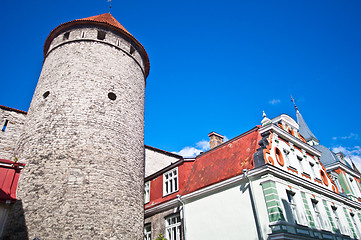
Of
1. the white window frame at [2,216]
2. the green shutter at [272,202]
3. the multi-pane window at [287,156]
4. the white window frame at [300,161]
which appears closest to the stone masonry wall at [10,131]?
the white window frame at [2,216]

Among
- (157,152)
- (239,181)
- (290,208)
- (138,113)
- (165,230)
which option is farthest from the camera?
A: (157,152)

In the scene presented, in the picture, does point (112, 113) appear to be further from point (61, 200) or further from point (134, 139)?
point (61, 200)

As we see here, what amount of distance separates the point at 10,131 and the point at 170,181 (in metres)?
8.84

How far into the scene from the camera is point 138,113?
593 inches

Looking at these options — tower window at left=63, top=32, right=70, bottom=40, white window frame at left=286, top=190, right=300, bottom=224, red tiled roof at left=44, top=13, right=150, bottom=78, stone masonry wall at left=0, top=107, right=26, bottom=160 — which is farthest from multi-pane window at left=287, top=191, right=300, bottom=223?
tower window at left=63, top=32, right=70, bottom=40

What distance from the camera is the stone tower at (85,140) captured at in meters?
10.3

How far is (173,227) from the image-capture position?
43.1 ft

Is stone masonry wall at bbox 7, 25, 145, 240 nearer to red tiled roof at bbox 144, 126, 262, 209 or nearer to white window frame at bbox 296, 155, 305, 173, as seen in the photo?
red tiled roof at bbox 144, 126, 262, 209

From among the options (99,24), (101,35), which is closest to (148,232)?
(101,35)

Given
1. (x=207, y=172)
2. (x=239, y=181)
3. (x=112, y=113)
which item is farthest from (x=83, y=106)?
(x=239, y=181)

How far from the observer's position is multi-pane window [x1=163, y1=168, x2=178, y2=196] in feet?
47.0

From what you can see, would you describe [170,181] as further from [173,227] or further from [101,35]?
[101,35]

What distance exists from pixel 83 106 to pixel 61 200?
4.53 metres

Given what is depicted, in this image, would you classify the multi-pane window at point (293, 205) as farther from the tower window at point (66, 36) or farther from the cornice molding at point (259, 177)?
the tower window at point (66, 36)
